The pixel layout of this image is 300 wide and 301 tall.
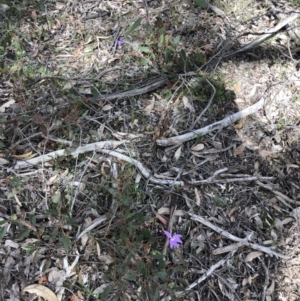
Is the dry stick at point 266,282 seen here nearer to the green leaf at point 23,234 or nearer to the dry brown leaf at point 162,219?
the dry brown leaf at point 162,219

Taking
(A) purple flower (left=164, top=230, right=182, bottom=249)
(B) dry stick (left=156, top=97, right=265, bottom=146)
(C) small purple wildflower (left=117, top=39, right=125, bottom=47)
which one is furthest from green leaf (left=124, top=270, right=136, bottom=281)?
(C) small purple wildflower (left=117, top=39, right=125, bottom=47)

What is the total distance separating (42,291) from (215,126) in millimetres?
1197

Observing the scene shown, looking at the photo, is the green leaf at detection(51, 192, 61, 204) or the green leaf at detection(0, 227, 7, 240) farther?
the green leaf at detection(51, 192, 61, 204)

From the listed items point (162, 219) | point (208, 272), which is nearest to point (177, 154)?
point (162, 219)

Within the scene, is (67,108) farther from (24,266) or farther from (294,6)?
(294,6)

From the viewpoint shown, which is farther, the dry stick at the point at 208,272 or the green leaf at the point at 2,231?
the dry stick at the point at 208,272

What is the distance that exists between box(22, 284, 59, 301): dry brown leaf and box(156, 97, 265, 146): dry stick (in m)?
0.89

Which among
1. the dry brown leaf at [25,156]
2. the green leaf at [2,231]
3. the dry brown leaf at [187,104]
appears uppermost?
the dry brown leaf at [25,156]

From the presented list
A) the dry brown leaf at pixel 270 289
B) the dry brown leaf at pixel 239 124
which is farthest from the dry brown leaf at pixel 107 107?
the dry brown leaf at pixel 270 289

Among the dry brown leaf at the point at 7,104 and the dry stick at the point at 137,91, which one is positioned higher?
the dry brown leaf at the point at 7,104

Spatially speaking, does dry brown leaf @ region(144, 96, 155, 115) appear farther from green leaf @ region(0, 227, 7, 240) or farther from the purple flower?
green leaf @ region(0, 227, 7, 240)

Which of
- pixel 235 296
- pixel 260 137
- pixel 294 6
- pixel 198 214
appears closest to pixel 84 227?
pixel 198 214

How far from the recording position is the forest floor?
83.4 inches

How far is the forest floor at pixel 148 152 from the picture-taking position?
6.95 ft
